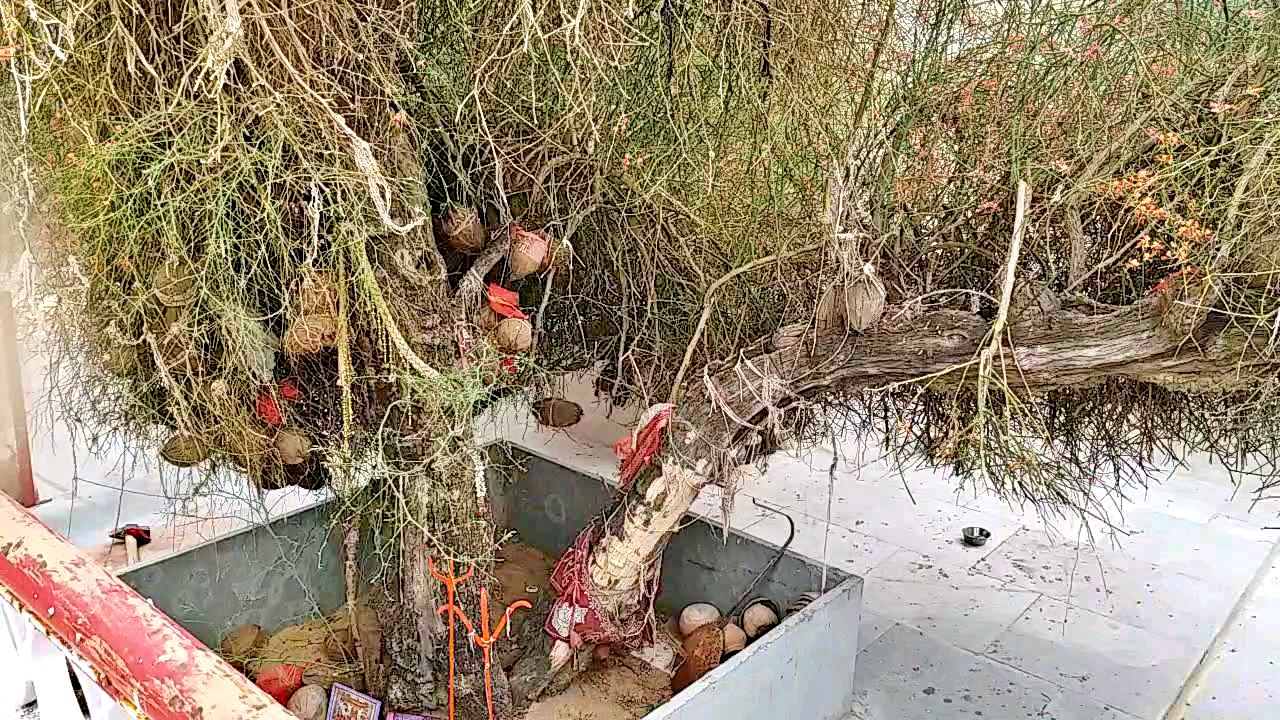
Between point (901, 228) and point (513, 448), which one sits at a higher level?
point (901, 228)

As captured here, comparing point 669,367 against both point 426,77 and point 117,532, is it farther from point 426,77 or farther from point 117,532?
point 117,532

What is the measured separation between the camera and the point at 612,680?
7.82 feet

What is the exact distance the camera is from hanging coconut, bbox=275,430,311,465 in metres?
1.83

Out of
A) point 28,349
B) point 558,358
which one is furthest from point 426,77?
point 28,349

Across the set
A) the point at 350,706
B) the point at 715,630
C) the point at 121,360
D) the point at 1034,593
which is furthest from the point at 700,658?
the point at 121,360

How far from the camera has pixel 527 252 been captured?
1851 mm

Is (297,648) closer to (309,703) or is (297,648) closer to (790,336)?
(309,703)

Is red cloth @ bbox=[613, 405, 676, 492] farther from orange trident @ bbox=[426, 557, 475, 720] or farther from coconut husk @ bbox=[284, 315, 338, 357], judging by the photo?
coconut husk @ bbox=[284, 315, 338, 357]

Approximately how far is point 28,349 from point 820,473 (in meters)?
2.86

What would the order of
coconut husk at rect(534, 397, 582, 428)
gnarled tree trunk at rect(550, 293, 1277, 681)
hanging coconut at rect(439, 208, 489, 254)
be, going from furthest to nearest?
coconut husk at rect(534, 397, 582, 428)
hanging coconut at rect(439, 208, 489, 254)
gnarled tree trunk at rect(550, 293, 1277, 681)

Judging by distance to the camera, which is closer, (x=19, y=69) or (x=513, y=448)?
(x=19, y=69)

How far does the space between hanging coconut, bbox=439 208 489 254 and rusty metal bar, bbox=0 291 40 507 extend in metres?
0.92

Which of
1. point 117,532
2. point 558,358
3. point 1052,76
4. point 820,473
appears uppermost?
point 1052,76

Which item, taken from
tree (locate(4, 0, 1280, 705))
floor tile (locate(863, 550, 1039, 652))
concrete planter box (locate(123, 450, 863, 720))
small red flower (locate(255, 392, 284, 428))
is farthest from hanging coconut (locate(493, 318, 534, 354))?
floor tile (locate(863, 550, 1039, 652))
